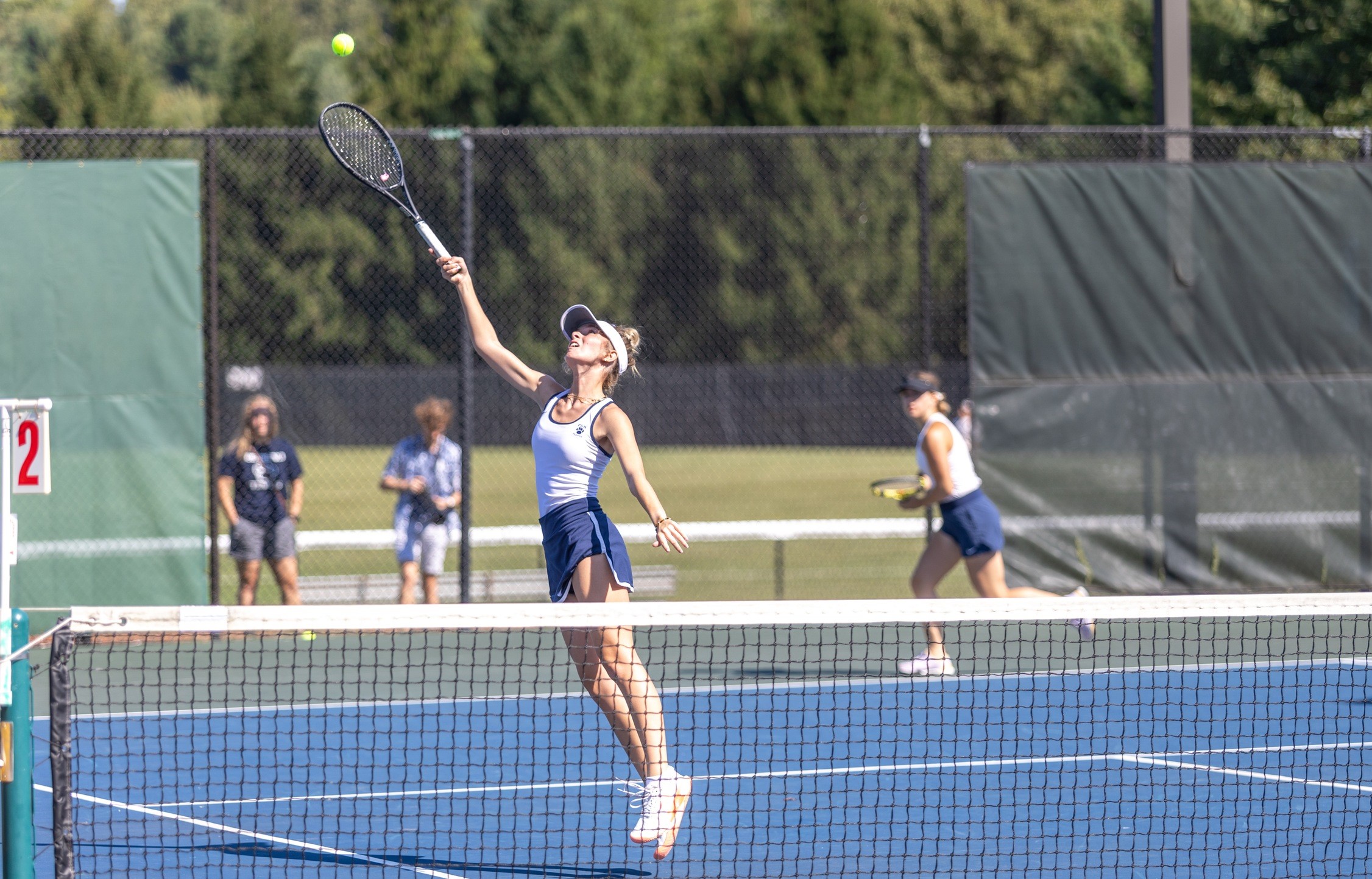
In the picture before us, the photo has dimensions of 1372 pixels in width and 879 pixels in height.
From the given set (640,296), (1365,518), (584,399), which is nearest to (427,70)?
(640,296)

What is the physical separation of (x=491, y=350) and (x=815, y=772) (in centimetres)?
196

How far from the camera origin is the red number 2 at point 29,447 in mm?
4762

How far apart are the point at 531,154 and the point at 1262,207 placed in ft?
74.8

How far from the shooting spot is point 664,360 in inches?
1239

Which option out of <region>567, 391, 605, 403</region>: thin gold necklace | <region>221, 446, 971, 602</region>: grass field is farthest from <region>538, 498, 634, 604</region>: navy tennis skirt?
<region>221, 446, 971, 602</region>: grass field

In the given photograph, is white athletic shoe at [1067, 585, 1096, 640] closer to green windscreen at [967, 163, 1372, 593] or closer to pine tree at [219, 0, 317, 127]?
green windscreen at [967, 163, 1372, 593]

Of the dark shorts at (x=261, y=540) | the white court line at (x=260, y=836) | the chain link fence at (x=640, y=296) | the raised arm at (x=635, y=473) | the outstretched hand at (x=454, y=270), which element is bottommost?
the white court line at (x=260, y=836)

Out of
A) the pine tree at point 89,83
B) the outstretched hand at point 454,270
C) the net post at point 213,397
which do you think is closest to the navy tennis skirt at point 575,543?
the outstretched hand at point 454,270

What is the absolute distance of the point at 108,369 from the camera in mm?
9523

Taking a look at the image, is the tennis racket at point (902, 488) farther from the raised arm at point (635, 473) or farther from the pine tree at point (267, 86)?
the pine tree at point (267, 86)

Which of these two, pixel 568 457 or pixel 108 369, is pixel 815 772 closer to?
pixel 568 457

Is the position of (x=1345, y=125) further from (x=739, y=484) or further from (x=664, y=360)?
(x=664, y=360)

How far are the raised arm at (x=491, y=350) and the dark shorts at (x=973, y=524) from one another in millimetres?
3363

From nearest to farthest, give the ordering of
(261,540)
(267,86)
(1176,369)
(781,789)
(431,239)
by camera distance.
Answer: (431,239), (781,789), (261,540), (1176,369), (267,86)
